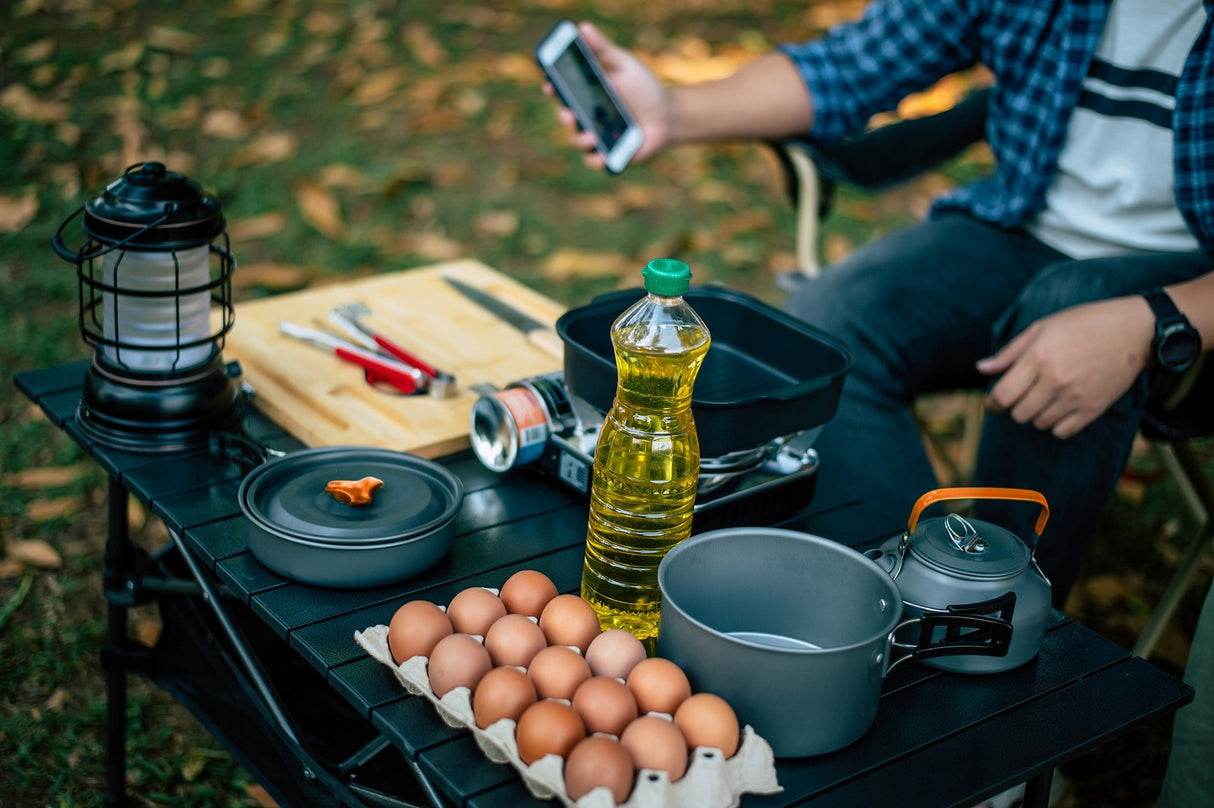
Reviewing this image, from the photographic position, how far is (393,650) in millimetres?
1066

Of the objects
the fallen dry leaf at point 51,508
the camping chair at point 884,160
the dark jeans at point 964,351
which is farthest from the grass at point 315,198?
the dark jeans at point 964,351

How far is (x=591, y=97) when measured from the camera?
1923 millimetres

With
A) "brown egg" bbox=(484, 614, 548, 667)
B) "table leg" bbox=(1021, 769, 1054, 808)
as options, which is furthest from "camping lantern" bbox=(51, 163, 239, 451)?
"table leg" bbox=(1021, 769, 1054, 808)

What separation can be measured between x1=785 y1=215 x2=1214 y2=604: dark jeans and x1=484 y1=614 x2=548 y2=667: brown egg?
0.56 metres

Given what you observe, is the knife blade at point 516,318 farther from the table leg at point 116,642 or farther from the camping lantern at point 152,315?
the table leg at point 116,642

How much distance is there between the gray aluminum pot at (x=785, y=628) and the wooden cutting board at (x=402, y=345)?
504 mm

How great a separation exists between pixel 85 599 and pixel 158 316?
2.81ft

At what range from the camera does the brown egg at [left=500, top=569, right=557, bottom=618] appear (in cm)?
112

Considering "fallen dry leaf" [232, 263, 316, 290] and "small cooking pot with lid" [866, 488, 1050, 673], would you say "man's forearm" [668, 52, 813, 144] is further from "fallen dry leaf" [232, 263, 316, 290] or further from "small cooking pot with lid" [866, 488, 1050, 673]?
"fallen dry leaf" [232, 263, 316, 290]

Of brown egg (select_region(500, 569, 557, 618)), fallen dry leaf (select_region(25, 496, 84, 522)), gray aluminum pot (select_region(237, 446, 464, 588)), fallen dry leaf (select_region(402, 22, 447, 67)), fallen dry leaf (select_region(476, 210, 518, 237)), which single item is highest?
brown egg (select_region(500, 569, 557, 618))

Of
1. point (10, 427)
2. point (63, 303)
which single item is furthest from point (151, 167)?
point (63, 303)

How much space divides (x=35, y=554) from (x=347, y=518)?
1180 mm

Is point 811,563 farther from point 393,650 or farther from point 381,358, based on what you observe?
point 381,358

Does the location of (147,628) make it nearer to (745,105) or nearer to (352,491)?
(352,491)
